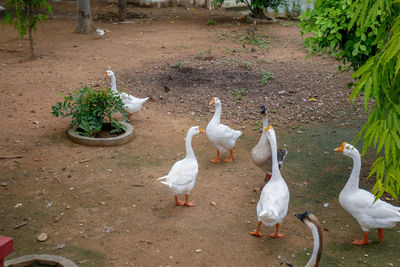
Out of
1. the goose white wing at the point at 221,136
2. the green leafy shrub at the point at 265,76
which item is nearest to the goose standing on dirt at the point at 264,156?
the goose white wing at the point at 221,136

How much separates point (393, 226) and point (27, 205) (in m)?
4.78

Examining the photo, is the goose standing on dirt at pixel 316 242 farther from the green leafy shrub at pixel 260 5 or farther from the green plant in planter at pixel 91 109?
the green leafy shrub at pixel 260 5

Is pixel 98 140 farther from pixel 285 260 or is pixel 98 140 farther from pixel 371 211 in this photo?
pixel 371 211

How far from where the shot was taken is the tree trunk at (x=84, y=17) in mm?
14750

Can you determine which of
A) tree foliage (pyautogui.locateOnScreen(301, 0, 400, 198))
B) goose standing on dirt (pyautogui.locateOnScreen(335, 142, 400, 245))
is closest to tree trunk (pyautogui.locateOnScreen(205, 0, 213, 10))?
goose standing on dirt (pyautogui.locateOnScreen(335, 142, 400, 245))

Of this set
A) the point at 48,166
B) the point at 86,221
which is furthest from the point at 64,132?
the point at 86,221

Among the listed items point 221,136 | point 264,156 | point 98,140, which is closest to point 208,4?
point 98,140

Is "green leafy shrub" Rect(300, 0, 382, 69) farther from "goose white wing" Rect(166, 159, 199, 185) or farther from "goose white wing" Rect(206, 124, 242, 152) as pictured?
"goose white wing" Rect(166, 159, 199, 185)

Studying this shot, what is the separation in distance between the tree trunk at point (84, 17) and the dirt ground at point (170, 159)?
3.52 feet

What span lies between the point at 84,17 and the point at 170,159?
384 inches

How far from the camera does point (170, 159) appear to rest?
712cm

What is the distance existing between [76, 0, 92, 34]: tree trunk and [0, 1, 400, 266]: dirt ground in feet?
3.52

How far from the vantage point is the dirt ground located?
498cm

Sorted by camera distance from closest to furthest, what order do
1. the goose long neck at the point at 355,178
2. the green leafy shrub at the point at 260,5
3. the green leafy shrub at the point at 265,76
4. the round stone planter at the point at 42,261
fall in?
the round stone planter at the point at 42,261 → the goose long neck at the point at 355,178 → the green leafy shrub at the point at 265,76 → the green leafy shrub at the point at 260,5
